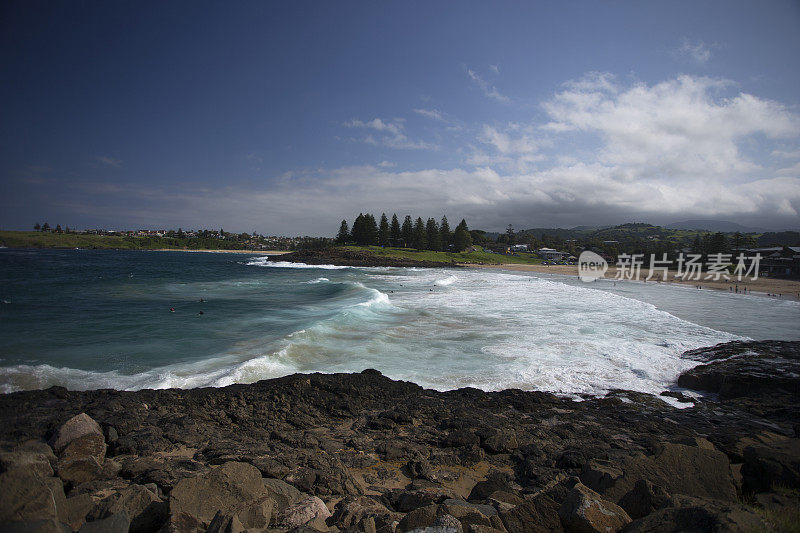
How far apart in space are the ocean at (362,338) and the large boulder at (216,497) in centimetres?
585

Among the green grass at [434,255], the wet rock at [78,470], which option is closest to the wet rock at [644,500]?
the wet rock at [78,470]

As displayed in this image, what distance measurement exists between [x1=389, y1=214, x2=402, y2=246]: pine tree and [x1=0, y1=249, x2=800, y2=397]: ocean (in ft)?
262

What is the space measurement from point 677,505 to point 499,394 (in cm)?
527

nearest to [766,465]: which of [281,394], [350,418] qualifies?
[350,418]

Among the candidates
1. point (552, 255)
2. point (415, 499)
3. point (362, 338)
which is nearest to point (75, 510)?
point (415, 499)

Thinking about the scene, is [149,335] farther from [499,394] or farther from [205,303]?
[499,394]

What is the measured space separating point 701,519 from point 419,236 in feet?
323

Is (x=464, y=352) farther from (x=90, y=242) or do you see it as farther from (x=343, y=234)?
(x=90, y=242)

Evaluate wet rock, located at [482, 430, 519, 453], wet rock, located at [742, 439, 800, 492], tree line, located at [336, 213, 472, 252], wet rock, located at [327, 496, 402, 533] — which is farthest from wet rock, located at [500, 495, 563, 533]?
tree line, located at [336, 213, 472, 252]

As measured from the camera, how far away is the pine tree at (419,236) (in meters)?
101

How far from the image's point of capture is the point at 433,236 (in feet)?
331

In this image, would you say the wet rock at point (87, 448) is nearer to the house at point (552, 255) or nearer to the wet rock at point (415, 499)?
the wet rock at point (415, 499)

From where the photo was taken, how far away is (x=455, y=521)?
118 inches

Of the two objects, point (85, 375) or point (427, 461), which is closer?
point (427, 461)
